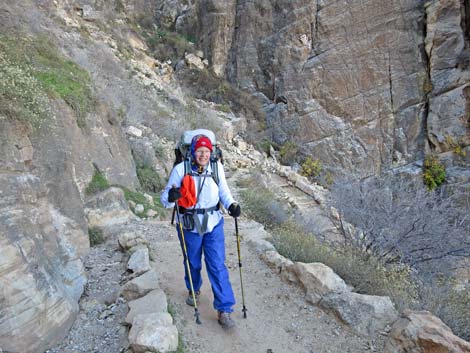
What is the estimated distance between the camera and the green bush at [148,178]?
26.9ft

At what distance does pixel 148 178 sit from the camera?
8289 millimetres

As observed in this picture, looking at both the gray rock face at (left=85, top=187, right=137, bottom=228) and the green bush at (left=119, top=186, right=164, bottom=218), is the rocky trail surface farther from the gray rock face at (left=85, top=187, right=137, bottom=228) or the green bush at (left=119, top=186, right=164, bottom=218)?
the green bush at (left=119, top=186, right=164, bottom=218)

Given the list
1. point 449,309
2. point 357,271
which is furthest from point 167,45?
point 449,309

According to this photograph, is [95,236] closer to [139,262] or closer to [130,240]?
[130,240]

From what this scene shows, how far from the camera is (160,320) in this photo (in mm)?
3070

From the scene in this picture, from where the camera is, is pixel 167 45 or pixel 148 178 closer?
pixel 148 178

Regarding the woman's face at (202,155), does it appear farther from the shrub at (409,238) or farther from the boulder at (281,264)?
the shrub at (409,238)

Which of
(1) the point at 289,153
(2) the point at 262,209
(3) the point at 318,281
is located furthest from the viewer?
(1) the point at 289,153

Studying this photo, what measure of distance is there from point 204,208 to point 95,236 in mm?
2714

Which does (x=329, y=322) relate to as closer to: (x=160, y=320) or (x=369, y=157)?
(x=160, y=320)

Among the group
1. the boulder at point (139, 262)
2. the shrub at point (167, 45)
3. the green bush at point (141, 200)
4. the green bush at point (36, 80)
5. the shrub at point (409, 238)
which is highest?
the shrub at point (167, 45)

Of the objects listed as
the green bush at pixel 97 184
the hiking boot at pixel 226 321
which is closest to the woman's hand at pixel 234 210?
the hiking boot at pixel 226 321

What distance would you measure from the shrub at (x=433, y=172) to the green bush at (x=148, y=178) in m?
11.8

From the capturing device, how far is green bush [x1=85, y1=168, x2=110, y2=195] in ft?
19.2
